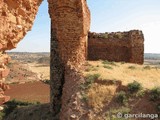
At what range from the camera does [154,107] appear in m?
12.8

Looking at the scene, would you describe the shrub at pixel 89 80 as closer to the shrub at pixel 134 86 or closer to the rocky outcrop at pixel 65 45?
the rocky outcrop at pixel 65 45

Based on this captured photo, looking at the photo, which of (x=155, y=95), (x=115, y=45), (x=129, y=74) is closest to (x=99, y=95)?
(x=155, y=95)

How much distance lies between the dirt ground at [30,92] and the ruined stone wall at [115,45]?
34.7 feet

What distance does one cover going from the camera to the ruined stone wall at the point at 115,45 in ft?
64.2

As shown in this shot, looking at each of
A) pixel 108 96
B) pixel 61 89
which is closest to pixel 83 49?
pixel 61 89

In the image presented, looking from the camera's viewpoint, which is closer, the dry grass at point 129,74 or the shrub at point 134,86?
the shrub at point 134,86

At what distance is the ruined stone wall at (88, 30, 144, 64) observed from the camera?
1956cm

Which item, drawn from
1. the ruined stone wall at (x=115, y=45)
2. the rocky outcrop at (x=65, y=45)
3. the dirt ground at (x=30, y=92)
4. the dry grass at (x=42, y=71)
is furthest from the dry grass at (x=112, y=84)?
the dry grass at (x=42, y=71)

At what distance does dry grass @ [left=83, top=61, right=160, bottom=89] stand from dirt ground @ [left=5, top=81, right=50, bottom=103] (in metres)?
13.2

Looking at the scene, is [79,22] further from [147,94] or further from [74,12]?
[147,94]

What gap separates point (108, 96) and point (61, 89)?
345cm

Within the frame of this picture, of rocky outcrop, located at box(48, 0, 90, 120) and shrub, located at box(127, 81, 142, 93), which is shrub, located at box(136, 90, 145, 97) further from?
rocky outcrop, located at box(48, 0, 90, 120)

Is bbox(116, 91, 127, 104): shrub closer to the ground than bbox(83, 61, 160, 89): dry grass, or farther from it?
closer to the ground

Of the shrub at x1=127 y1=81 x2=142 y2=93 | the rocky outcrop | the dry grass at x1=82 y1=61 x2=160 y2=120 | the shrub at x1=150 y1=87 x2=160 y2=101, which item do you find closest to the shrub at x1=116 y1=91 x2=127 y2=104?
the dry grass at x1=82 y1=61 x2=160 y2=120
